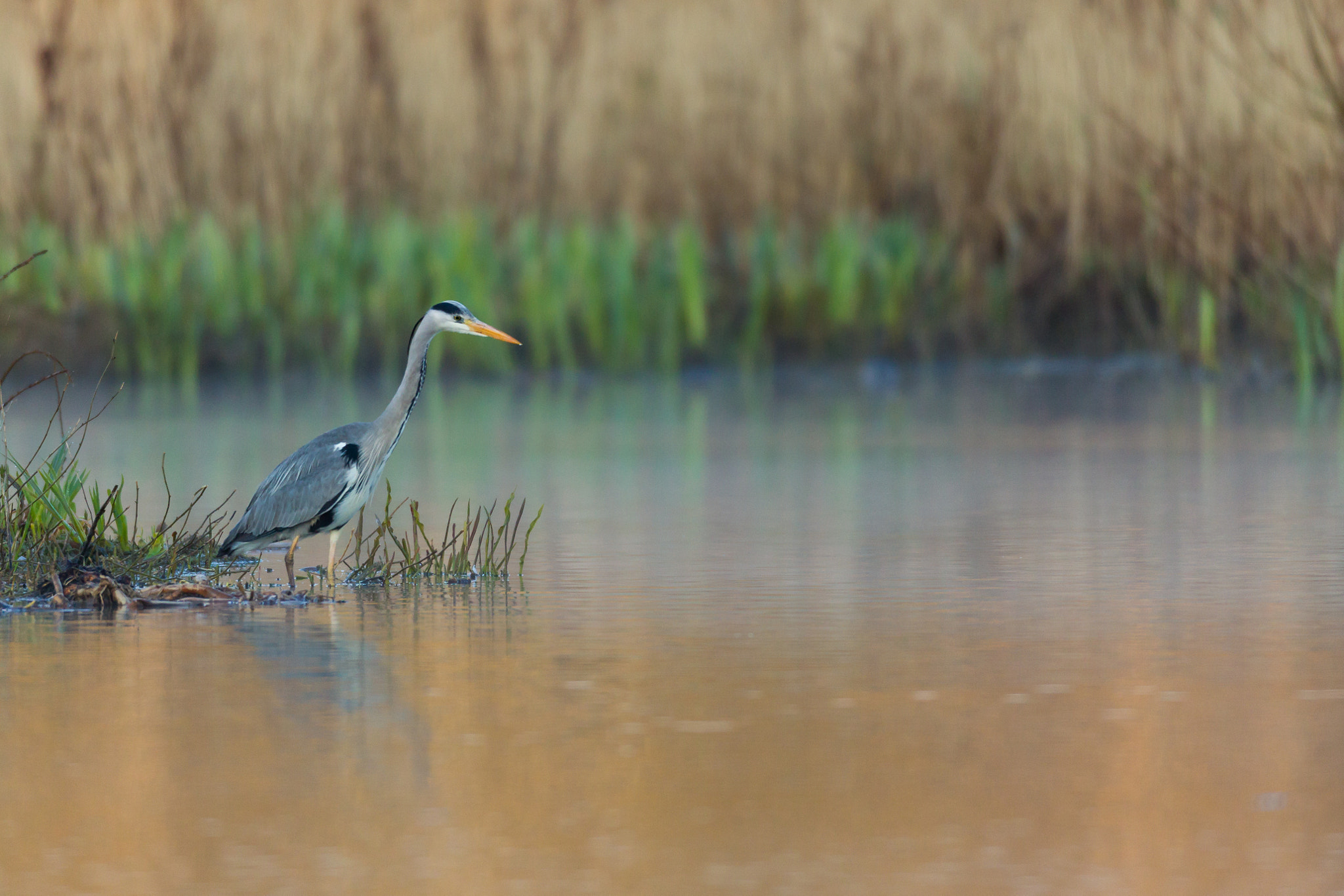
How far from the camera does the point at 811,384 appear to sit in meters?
14.1

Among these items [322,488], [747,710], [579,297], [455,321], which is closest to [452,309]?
[455,321]

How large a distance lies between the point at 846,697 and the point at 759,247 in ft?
32.4

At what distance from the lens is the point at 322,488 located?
7035mm

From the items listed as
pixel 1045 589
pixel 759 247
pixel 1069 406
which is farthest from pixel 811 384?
pixel 1045 589

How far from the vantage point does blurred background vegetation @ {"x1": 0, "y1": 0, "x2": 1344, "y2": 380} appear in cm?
1441

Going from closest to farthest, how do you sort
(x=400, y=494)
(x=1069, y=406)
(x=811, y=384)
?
(x=400, y=494), (x=1069, y=406), (x=811, y=384)

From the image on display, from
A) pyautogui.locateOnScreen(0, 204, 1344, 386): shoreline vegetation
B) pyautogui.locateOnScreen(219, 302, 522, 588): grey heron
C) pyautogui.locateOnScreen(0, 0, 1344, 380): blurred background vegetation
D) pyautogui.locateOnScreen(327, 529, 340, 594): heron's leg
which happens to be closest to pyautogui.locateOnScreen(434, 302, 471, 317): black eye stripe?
pyautogui.locateOnScreen(219, 302, 522, 588): grey heron

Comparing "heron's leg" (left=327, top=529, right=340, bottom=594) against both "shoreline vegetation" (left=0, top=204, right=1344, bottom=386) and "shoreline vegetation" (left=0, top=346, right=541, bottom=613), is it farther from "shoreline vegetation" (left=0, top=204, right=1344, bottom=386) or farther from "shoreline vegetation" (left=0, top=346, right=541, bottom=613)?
"shoreline vegetation" (left=0, top=204, right=1344, bottom=386)

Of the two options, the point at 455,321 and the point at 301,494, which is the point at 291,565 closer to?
the point at 301,494

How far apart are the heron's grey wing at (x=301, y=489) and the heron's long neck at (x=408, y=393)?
0.53ft

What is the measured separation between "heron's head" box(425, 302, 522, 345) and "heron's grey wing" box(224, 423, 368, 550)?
2.31 feet

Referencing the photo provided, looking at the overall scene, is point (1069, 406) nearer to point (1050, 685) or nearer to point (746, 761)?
point (1050, 685)

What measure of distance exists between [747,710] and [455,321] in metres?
3.26

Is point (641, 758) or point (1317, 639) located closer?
point (641, 758)
